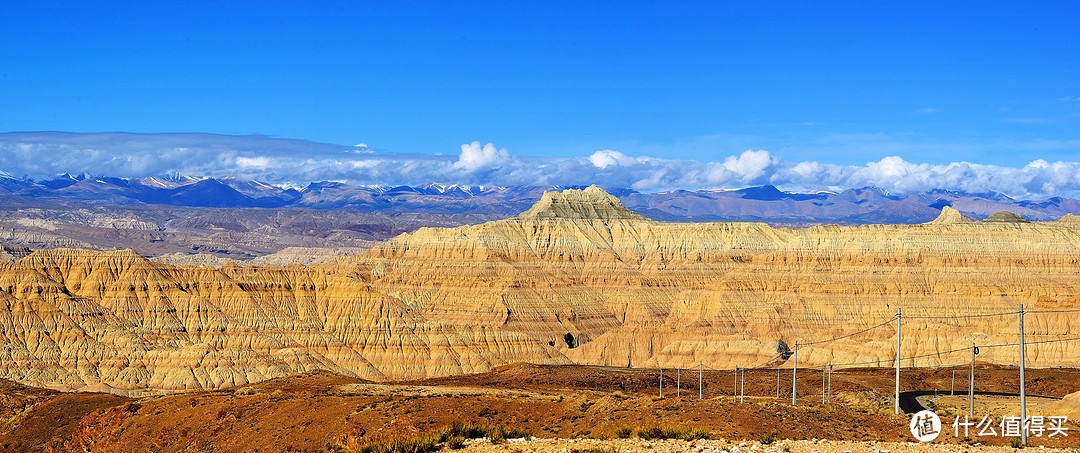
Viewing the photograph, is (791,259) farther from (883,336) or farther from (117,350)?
(117,350)

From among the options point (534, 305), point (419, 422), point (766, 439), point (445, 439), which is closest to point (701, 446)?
point (766, 439)

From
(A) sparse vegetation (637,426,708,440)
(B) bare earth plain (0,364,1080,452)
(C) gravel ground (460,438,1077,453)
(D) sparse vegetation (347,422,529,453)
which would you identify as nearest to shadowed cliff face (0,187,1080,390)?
(B) bare earth plain (0,364,1080,452)

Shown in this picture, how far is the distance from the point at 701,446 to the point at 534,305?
13339 centimetres

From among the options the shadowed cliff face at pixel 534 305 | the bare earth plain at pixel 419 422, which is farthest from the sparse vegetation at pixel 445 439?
the shadowed cliff face at pixel 534 305

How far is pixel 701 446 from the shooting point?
36281mm

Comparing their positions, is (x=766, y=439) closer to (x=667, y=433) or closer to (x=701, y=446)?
(x=667, y=433)

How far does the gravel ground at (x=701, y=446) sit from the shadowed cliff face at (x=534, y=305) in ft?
270

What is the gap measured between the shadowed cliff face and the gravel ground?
8244 cm

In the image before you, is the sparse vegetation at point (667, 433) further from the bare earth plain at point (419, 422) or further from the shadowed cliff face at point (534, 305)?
the shadowed cliff face at point (534, 305)

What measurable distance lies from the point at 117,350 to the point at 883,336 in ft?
261

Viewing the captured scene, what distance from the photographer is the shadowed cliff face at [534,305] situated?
424ft

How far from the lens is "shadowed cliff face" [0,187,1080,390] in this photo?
129375 millimetres

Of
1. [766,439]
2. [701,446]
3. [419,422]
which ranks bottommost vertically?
[419,422]

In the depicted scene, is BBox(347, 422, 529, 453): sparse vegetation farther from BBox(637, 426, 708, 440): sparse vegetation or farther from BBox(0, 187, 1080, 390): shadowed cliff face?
BBox(0, 187, 1080, 390): shadowed cliff face
